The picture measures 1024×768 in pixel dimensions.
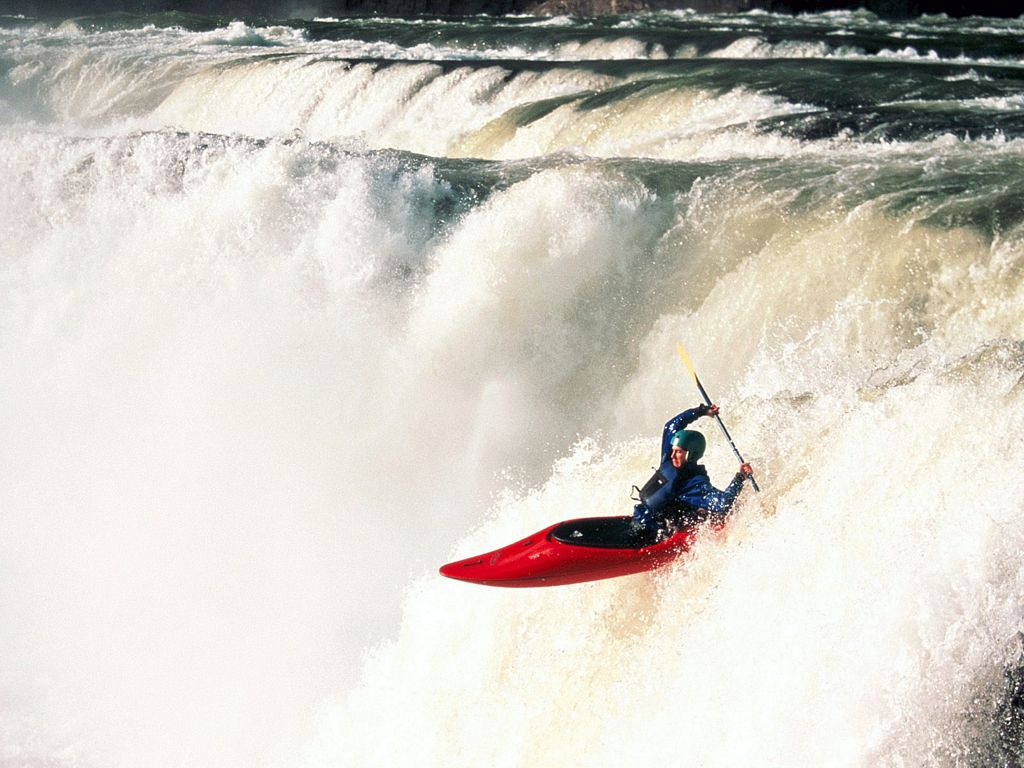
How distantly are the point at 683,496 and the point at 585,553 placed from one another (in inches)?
22.7

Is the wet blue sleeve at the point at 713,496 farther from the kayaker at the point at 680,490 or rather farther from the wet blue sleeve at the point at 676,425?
the wet blue sleeve at the point at 676,425

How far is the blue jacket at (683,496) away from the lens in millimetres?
6027

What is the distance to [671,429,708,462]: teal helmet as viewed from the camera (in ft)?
20.0

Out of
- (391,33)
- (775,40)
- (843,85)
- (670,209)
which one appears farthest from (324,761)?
(391,33)

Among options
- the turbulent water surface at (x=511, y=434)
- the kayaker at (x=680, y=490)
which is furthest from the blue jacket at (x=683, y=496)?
the turbulent water surface at (x=511, y=434)

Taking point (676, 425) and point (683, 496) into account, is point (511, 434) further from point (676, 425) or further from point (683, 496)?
point (683, 496)

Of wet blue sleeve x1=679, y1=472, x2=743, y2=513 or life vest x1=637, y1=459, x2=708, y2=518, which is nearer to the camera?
wet blue sleeve x1=679, y1=472, x2=743, y2=513

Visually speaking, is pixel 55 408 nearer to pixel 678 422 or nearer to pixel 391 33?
pixel 678 422

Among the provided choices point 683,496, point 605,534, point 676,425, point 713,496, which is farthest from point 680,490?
point 605,534

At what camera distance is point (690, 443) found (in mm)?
6117

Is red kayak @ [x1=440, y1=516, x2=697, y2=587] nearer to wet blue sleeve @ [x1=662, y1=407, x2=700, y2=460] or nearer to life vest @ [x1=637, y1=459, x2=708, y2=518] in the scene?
life vest @ [x1=637, y1=459, x2=708, y2=518]

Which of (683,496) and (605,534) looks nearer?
(683,496)

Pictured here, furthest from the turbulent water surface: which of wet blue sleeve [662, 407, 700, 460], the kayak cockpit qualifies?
wet blue sleeve [662, 407, 700, 460]

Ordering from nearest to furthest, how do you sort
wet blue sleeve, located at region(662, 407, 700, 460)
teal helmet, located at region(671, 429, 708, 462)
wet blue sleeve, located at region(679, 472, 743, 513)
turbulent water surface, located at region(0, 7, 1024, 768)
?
turbulent water surface, located at region(0, 7, 1024, 768), wet blue sleeve, located at region(679, 472, 743, 513), teal helmet, located at region(671, 429, 708, 462), wet blue sleeve, located at region(662, 407, 700, 460)
